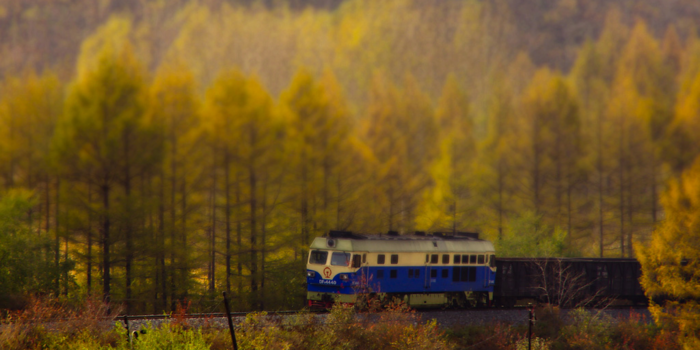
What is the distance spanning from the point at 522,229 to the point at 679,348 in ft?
51.1

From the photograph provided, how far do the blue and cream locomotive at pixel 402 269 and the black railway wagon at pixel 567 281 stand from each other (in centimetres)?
209

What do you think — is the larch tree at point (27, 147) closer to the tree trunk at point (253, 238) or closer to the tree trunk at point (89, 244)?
the tree trunk at point (89, 244)

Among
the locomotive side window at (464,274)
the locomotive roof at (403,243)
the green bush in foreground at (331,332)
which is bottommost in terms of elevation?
the green bush in foreground at (331,332)

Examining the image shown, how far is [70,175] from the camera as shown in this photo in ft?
96.4

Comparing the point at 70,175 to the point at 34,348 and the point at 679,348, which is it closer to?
the point at 34,348

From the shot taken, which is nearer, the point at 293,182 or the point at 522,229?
the point at 293,182

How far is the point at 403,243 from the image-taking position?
30.0 m

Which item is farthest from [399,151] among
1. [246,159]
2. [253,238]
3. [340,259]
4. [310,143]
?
[340,259]

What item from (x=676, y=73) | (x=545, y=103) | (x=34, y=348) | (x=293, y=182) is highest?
(x=676, y=73)

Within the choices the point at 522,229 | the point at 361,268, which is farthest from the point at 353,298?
the point at 522,229

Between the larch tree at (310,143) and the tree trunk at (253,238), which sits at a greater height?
the larch tree at (310,143)

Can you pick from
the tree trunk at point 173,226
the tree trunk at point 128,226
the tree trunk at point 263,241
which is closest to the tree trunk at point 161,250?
the tree trunk at point 173,226

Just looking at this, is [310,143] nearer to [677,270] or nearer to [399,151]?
[399,151]

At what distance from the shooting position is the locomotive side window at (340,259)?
1110 inches
